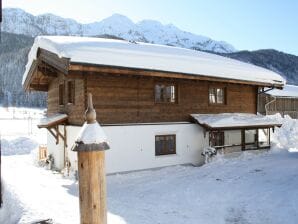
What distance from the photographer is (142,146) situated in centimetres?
1497

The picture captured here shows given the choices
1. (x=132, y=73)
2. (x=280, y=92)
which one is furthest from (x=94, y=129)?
(x=280, y=92)

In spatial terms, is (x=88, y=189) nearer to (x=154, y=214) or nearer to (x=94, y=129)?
(x=94, y=129)

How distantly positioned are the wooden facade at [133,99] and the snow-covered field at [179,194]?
2420 millimetres

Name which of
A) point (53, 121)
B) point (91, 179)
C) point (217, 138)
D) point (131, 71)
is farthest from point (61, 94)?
point (91, 179)

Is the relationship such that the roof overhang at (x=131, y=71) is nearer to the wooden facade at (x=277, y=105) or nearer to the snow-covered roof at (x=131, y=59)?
the snow-covered roof at (x=131, y=59)

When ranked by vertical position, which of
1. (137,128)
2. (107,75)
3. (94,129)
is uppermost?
(107,75)

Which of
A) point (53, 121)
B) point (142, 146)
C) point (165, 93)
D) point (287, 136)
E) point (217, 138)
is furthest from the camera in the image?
point (287, 136)

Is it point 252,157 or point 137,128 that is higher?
point 137,128

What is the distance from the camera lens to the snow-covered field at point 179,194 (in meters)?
8.90

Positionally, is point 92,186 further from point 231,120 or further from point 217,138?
point 217,138

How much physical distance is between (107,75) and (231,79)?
6736 millimetres

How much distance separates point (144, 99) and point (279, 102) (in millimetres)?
25254

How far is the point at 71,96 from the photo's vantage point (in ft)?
52.4

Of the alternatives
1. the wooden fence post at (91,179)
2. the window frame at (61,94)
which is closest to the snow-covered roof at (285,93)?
the window frame at (61,94)
